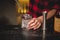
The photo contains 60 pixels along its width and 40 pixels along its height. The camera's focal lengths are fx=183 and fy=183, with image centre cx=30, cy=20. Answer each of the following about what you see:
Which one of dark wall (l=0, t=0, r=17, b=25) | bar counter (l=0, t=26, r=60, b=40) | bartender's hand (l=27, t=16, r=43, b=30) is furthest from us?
dark wall (l=0, t=0, r=17, b=25)

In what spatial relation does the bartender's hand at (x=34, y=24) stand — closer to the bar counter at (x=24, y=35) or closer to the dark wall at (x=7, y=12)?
the bar counter at (x=24, y=35)

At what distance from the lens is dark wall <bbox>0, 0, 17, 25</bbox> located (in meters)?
1.33

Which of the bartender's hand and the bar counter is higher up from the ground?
the bartender's hand

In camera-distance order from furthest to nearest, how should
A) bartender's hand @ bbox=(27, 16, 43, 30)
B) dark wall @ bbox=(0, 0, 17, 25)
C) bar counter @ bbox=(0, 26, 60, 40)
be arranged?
dark wall @ bbox=(0, 0, 17, 25) < bartender's hand @ bbox=(27, 16, 43, 30) < bar counter @ bbox=(0, 26, 60, 40)

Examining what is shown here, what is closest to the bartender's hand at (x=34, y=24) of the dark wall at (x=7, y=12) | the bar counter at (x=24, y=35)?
the bar counter at (x=24, y=35)

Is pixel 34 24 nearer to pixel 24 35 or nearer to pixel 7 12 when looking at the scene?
pixel 24 35

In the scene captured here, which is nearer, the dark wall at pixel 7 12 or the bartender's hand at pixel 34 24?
the bartender's hand at pixel 34 24

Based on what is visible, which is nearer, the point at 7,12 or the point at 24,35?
the point at 24,35

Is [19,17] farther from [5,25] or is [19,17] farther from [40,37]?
[40,37]

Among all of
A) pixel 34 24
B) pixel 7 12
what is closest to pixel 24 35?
pixel 34 24

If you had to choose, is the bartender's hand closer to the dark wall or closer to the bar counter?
the bar counter

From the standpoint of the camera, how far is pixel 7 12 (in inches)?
53.1

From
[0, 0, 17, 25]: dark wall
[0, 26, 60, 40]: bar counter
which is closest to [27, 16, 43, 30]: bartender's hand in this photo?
[0, 26, 60, 40]: bar counter

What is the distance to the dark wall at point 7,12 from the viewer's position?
4.36 ft
